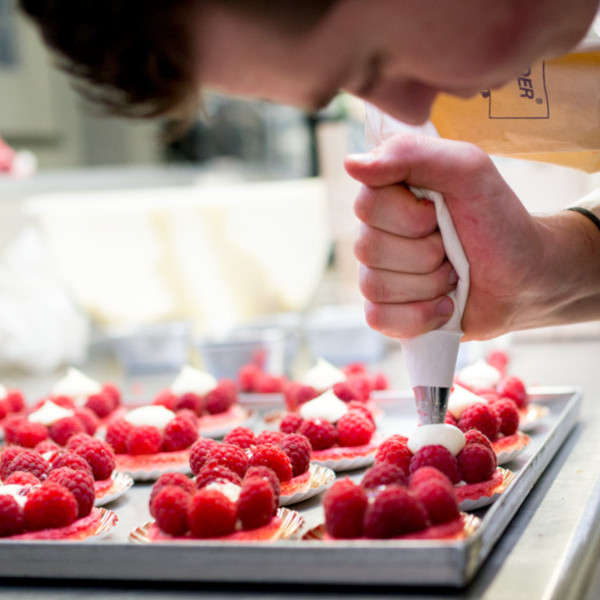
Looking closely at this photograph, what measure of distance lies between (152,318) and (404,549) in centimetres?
176

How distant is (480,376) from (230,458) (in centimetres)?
61

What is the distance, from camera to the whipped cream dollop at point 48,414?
4.89ft

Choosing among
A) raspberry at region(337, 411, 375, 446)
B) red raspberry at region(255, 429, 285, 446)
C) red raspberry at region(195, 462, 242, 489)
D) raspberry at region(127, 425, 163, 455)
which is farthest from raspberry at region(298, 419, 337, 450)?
red raspberry at region(195, 462, 242, 489)

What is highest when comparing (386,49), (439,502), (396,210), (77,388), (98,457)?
(386,49)

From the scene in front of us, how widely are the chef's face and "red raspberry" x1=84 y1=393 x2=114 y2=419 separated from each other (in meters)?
1.02

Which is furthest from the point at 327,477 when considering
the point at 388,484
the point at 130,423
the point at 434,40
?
the point at 434,40

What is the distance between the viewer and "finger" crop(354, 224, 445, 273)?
1016 mm

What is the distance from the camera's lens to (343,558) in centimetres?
76

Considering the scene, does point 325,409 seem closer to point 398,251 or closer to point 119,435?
point 119,435

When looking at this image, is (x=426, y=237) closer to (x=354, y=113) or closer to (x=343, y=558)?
(x=343, y=558)

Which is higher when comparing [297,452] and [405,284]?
[405,284]

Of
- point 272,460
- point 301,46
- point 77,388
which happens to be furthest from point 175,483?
point 77,388

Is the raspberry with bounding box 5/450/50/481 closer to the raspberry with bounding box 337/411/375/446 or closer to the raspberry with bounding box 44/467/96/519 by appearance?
the raspberry with bounding box 44/467/96/519

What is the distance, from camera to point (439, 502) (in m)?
0.86
